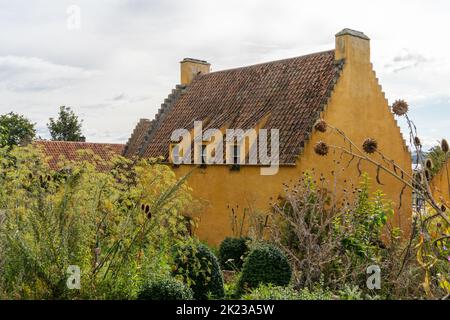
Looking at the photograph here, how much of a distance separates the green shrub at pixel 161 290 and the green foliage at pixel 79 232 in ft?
0.79

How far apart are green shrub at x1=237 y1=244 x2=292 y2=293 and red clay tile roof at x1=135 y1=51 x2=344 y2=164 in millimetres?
6443

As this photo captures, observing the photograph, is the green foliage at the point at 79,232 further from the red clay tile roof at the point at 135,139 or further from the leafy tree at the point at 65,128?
the leafy tree at the point at 65,128

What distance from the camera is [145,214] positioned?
328 inches

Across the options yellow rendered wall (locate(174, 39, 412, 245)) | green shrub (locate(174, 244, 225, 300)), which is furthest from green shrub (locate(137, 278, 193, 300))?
yellow rendered wall (locate(174, 39, 412, 245))

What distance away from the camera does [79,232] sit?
25.9ft

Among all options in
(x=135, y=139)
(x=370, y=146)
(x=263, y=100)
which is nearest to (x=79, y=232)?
(x=370, y=146)

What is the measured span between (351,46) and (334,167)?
172 inches

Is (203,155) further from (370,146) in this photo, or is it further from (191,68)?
(370,146)

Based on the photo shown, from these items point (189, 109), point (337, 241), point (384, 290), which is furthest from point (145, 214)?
point (189, 109)

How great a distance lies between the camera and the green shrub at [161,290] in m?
8.21

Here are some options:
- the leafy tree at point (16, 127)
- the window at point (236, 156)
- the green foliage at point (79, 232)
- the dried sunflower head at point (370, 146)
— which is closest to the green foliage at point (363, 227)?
the green foliage at point (79, 232)

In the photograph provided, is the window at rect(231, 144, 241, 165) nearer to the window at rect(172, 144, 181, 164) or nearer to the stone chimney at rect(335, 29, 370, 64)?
the window at rect(172, 144, 181, 164)

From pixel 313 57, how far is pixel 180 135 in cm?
622
